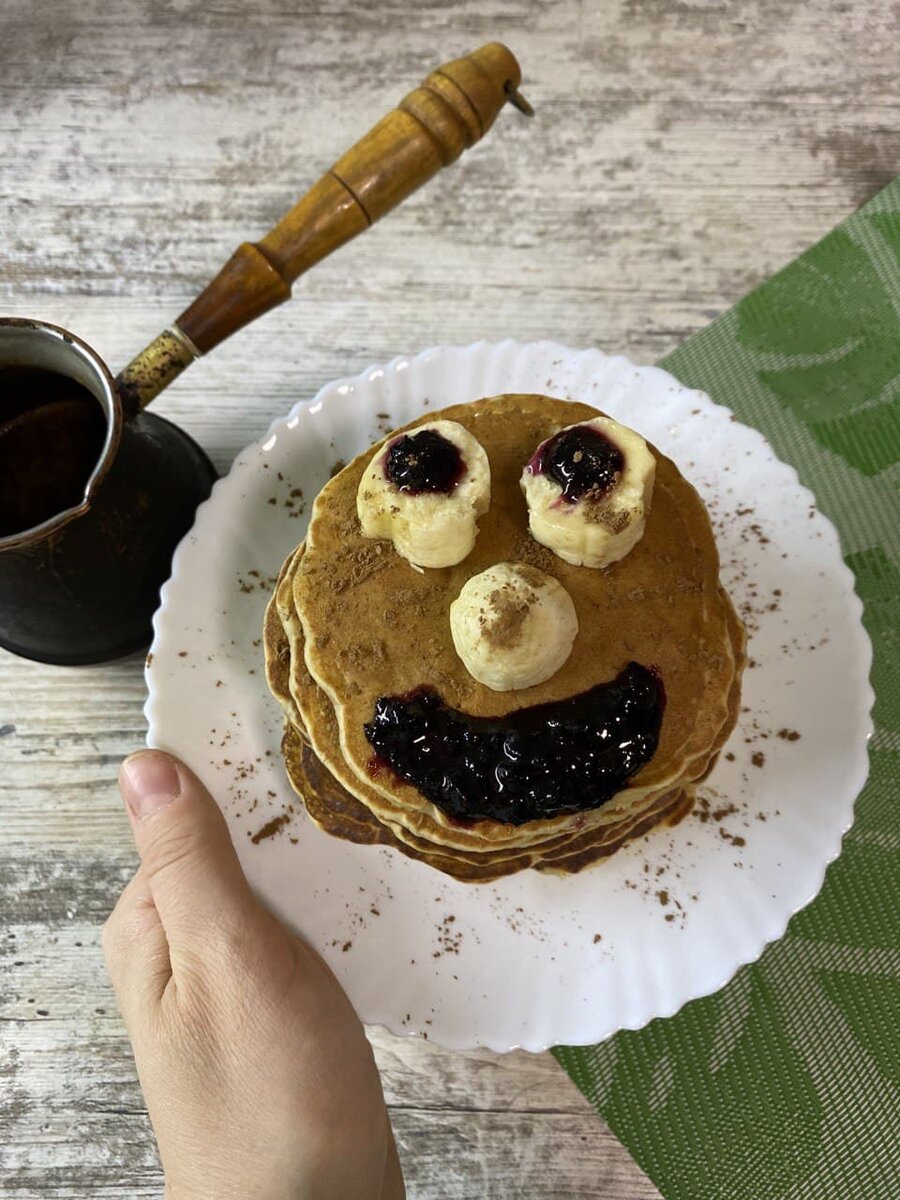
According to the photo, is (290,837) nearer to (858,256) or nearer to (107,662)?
(107,662)

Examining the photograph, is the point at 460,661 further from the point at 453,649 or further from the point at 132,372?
the point at 132,372

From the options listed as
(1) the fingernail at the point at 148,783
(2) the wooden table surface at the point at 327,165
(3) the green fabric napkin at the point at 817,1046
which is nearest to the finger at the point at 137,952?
(1) the fingernail at the point at 148,783

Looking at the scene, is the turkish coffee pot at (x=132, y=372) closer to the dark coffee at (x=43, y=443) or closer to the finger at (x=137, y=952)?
the dark coffee at (x=43, y=443)

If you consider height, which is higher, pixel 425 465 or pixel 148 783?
pixel 425 465

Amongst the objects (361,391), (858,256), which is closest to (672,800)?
(361,391)

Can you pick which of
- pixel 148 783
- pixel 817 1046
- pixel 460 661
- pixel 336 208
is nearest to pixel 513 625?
pixel 460 661

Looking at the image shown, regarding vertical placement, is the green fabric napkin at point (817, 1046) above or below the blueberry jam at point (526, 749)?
below

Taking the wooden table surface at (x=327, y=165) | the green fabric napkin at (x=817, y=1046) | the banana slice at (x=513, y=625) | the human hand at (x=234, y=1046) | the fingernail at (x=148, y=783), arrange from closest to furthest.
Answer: the banana slice at (x=513, y=625) < the human hand at (x=234, y=1046) < the fingernail at (x=148, y=783) < the green fabric napkin at (x=817, y=1046) < the wooden table surface at (x=327, y=165)
